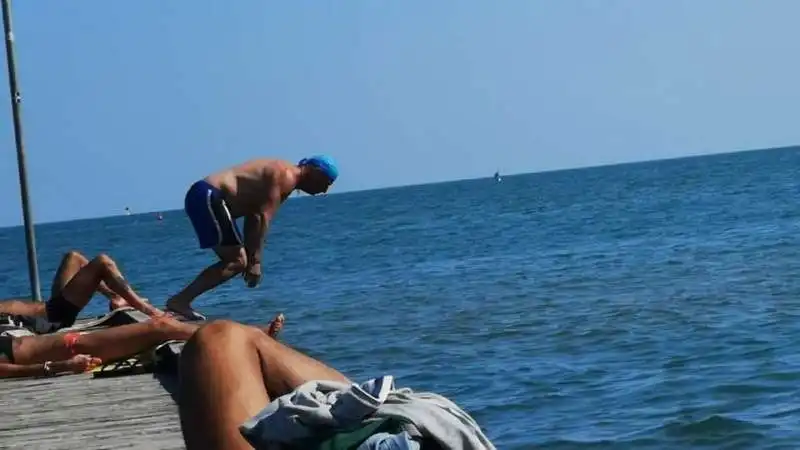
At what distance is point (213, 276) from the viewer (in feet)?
30.1

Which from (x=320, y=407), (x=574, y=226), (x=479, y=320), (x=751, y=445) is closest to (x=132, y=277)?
(x=574, y=226)

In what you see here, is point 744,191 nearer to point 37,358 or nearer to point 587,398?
point 587,398

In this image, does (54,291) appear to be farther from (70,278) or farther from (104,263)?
(104,263)

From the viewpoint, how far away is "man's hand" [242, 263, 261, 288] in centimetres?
919

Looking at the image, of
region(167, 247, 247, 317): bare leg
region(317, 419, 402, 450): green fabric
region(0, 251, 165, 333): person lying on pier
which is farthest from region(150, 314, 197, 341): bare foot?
region(317, 419, 402, 450): green fabric

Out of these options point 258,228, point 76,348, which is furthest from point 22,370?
point 258,228

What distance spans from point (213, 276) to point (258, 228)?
1.45ft

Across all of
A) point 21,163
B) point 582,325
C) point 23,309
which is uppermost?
point 21,163

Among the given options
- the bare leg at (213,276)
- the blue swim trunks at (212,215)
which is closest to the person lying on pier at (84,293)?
the bare leg at (213,276)

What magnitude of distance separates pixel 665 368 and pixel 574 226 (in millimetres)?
29352

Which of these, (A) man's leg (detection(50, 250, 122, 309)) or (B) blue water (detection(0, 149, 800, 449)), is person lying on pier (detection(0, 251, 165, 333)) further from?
(B) blue water (detection(0, 149, 800, 449))

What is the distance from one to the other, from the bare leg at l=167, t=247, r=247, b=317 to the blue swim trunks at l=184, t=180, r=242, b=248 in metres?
0.07

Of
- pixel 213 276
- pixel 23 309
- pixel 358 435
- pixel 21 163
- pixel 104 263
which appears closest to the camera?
pixel 358 435

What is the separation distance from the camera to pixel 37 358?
706cm
